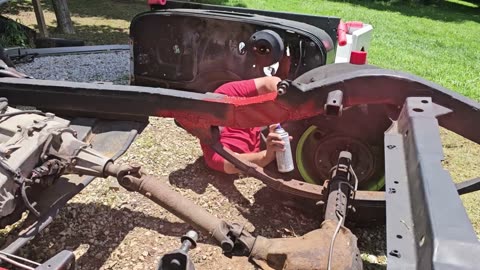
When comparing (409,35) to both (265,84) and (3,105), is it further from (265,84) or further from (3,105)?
(3,105)

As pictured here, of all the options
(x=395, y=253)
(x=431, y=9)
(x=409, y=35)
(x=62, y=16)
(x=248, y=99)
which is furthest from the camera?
(x=431, y=9)

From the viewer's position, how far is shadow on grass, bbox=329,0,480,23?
66.0 ft

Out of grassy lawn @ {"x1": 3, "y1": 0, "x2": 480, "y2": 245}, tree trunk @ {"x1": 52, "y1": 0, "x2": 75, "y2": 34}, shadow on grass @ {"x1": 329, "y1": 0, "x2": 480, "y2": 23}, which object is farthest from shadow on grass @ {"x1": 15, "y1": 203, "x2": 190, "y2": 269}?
shadow on grass @ {"x1": 329, "y1": 0, "x2": 480, "y2": 23}

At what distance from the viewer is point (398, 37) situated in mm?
13477

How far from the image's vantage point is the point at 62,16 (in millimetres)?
9914

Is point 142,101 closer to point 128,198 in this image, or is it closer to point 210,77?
point 128,198

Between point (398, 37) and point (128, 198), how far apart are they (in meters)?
11.4

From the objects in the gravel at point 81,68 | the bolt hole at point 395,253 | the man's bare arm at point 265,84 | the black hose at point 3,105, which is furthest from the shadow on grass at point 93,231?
the gravel at point 81,68

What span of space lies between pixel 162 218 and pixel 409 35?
12.4m

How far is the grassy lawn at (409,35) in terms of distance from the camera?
579 centimetres

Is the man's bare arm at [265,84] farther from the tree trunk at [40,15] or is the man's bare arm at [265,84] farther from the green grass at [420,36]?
the tree trunk at [40,15]

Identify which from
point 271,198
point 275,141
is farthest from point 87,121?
point 271,198

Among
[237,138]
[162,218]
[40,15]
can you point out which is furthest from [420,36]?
[162,218]

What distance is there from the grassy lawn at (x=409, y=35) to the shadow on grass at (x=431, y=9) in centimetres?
8
